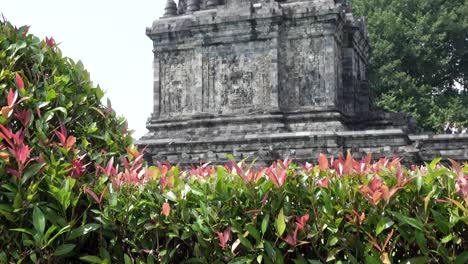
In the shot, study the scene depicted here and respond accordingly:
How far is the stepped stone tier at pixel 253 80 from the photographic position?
57.1ft

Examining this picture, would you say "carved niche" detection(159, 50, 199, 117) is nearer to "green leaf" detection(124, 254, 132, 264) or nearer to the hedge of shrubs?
the hedge of shrubs

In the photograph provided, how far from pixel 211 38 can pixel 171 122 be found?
3.06 m

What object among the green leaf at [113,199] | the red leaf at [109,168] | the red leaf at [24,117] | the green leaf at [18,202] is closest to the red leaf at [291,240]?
the green leaf at [113,199]

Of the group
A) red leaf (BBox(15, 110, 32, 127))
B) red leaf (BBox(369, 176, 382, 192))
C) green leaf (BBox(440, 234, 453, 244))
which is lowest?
green leaf (BBox(440, 234, 453, 244))

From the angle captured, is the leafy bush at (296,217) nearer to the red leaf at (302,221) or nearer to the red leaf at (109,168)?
the red leaf at (302,221)

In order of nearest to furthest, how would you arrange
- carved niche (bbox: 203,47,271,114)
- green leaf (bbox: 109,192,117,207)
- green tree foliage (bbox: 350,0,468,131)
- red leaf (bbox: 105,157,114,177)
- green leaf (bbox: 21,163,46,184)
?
1. green leaf (bbox: 21,163,46,184)
2. green leaf (bbox: 109,192,117,207)
3. red leaf (bbox: 105,157,114,177)
4. carved niche (bbox: 203,47,271,114)
5. green tree foliage (bbox: 350,0,468,131)

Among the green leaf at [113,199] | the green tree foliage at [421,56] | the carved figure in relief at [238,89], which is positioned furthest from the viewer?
the green tree foliage at [421,56]

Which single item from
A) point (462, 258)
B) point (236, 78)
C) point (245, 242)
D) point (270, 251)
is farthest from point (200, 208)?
point (236, 78)

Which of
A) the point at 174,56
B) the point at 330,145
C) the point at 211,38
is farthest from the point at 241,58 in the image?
the point at 330,145

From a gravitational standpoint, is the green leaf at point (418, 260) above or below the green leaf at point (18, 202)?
below

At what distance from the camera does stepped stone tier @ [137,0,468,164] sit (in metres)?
17.4

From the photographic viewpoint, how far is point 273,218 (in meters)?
3.00

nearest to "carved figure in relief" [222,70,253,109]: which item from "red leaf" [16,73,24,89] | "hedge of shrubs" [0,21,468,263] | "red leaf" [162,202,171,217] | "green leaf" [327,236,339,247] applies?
"hedge of shrubs" [0,21,468,263]

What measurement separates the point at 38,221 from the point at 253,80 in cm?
1593
